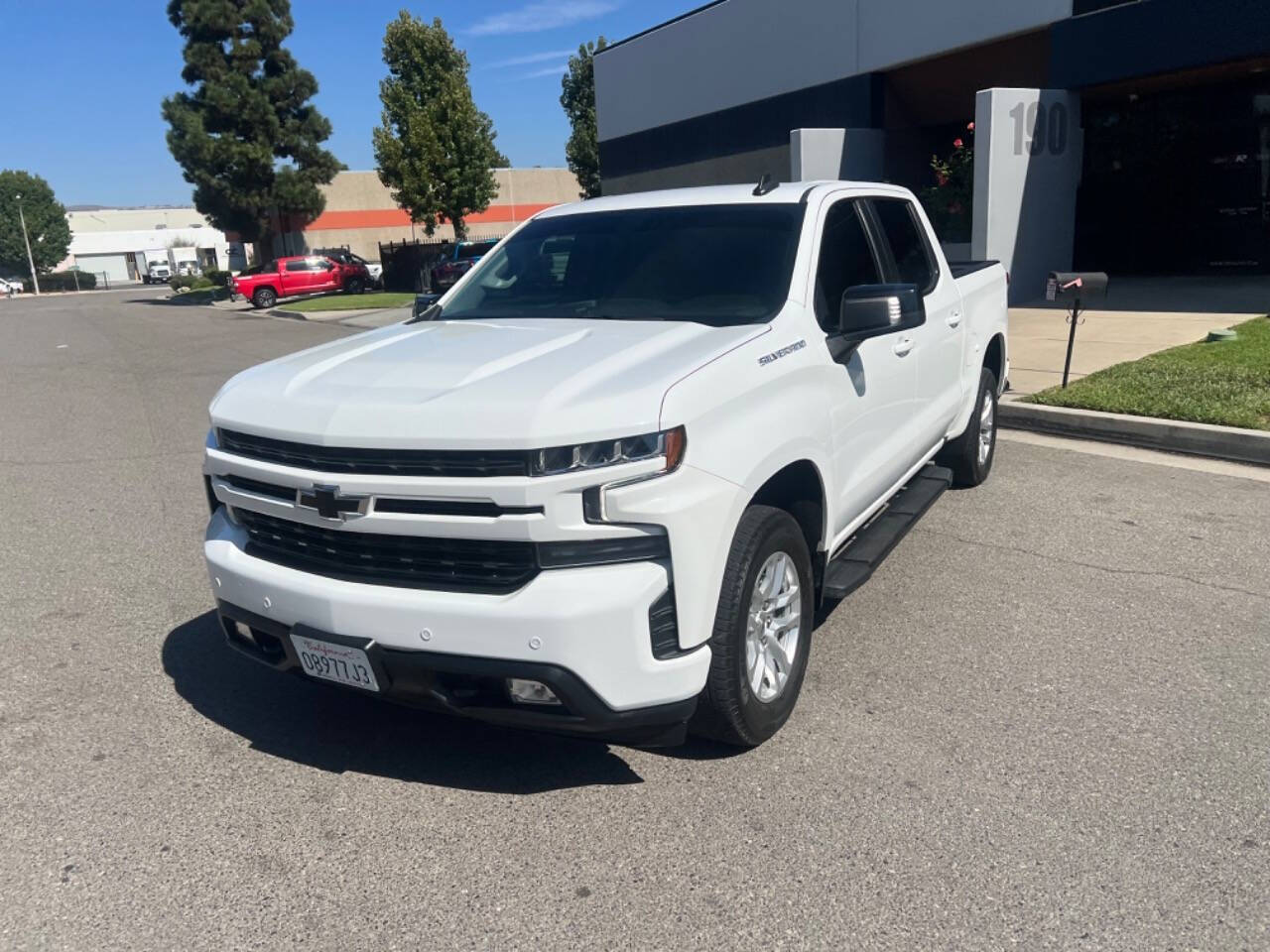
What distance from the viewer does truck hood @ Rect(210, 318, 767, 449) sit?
2945 millimetres

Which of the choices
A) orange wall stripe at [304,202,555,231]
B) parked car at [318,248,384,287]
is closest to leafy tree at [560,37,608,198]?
orange wall stripe at [304,202,555,231]

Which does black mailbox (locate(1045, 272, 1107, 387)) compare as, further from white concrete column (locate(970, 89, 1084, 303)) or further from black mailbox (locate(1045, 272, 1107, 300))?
white concrete column (locate(970, 89, 1084, 303))

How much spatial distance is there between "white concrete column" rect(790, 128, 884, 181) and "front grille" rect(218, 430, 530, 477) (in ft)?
58.0

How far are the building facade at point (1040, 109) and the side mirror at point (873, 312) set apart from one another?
42.7 feet

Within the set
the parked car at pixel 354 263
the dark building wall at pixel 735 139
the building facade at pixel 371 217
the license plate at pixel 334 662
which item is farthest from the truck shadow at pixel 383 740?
the building facade at pixel 371 217

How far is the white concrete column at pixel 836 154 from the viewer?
19641mm

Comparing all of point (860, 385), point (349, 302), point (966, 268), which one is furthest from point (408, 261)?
point (860, 385)

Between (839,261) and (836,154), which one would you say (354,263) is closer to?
(836,154)

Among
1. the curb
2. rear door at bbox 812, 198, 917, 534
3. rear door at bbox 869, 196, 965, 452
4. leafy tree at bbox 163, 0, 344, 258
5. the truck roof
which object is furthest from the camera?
leafy tree at bbox 163, 0, 344, 258

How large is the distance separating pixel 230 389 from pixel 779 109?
2100cm

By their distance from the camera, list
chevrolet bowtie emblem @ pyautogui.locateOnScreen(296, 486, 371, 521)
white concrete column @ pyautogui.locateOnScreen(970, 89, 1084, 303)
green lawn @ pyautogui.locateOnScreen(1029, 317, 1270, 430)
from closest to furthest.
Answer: chevrolet bowtie emblem @ pyautogui.locateOnScreen(296, 486, 371, 521)
green lawn @ pyautogui.locateOnScreen(1029, 317, 1270, 430)
white concrete column @ pyautogui.locateOnScreen(970, 89, 1084, 303)

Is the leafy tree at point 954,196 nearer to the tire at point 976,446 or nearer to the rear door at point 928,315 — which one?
the tire at point 976,446

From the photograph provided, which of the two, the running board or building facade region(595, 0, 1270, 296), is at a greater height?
building facade region(595, 0, 1270, 296)

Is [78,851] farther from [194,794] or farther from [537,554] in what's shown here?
[537,554]
